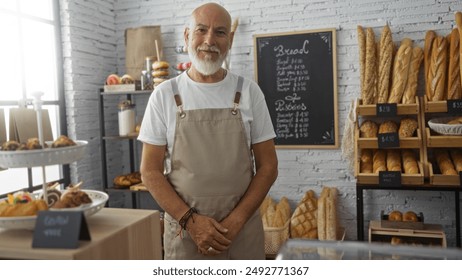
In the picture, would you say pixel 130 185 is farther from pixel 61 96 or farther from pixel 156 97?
pixel 156 97

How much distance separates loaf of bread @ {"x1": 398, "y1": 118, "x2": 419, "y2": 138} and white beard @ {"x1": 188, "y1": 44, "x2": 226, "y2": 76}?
1.78 m

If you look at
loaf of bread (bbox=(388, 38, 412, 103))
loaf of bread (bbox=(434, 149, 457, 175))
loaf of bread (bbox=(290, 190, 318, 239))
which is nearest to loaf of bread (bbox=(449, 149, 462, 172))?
loaf of bread (bbox=(434, 149, 457, 175))

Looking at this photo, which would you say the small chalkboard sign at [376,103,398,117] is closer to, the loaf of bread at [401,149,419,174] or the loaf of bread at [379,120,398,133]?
the loaf of bread at [379,120,398,133]

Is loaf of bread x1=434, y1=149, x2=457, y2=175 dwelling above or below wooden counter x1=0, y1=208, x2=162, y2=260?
below

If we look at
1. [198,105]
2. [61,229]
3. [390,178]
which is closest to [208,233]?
[198,105]

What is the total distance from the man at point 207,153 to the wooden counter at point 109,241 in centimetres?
45

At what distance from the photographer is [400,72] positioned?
3055 mm

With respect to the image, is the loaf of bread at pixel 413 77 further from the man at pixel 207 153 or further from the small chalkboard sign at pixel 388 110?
the man at pixel 207 153

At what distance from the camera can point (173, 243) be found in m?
1.76

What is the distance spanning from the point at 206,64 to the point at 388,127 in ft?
6.04

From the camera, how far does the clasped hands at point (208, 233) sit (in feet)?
5.37

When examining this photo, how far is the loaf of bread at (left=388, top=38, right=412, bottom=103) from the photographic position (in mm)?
3039

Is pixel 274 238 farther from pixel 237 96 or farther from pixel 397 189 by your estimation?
pixel 237 96

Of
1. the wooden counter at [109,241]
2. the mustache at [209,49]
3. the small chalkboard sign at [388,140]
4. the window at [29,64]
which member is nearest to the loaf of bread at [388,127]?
the small chalkboard sign at [388,140]
